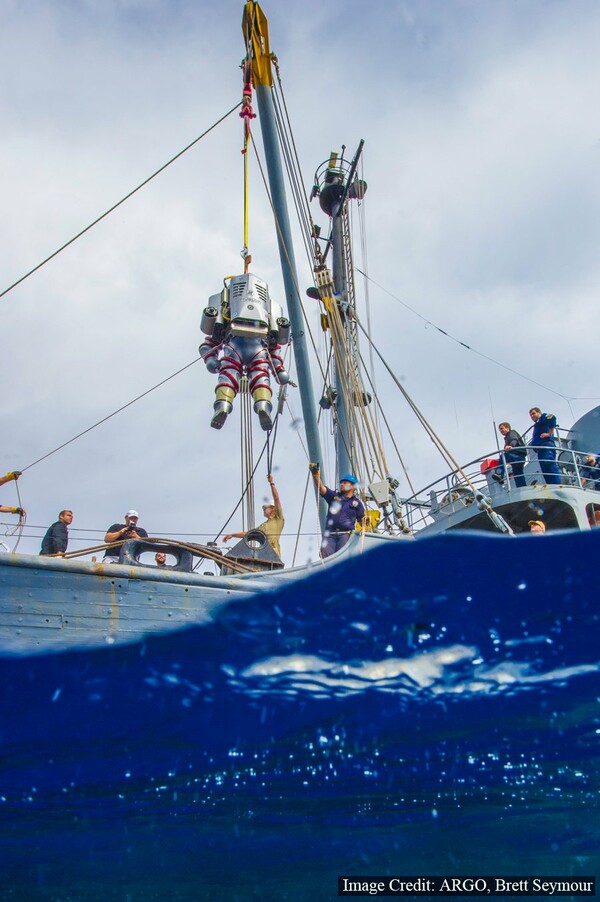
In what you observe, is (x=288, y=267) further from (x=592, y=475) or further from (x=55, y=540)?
(x=592, y=475)

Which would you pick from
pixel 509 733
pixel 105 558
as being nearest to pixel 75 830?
pixel 105 558

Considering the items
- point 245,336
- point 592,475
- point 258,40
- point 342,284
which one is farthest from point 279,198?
point 592,475

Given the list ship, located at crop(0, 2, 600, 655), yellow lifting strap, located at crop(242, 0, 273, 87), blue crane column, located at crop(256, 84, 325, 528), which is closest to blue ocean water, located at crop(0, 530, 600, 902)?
ship, located at crop(0, 2, 600, 655)

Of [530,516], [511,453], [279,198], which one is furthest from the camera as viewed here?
[279,198]

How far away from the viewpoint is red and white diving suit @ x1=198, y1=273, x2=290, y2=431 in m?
12.7

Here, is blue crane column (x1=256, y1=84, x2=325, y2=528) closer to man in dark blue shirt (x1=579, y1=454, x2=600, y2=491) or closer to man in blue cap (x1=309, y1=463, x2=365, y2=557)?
man in blue cap (x1=309, y1=463, x2=365, y2=557)

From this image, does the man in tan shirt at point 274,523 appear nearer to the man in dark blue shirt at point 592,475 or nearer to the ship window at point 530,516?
the ship window at point 530,516

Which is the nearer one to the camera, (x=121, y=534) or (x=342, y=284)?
(x=121, y=534)

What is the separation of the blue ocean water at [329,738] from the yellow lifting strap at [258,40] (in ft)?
32.3

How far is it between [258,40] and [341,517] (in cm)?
1003

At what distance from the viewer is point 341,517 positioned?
9773 mm

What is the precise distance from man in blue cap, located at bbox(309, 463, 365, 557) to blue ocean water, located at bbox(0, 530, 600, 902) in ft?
1.91

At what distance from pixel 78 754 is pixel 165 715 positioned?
1.16 metres

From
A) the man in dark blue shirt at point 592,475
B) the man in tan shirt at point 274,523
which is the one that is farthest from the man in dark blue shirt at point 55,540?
the man in dark blue shirt at point 592,475
